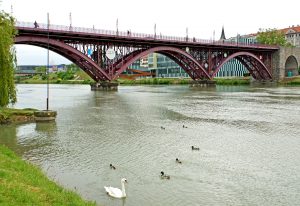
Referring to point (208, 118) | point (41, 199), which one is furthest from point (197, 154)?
point (208, 118)

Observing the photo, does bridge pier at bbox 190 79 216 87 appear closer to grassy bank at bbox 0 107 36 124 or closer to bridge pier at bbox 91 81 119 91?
bridge pier at bbox 91 81 119 91

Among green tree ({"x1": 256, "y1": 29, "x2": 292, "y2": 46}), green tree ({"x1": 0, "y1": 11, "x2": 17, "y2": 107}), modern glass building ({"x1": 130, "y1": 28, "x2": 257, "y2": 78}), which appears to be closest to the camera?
green tree ({"x1": 0, "y1": 11, "x2": 17, "y2": 107})

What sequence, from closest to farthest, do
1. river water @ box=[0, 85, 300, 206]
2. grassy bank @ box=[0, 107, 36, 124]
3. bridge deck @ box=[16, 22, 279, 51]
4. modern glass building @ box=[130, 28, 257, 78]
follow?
river water @ box=[0, 85, 300, 206]
grassy bank @ box=[0, 107, 36, 124]
bridge deck @ box=[16, 22, 279, 51]
modern glass building @ box=[130, 28, 257, 78]

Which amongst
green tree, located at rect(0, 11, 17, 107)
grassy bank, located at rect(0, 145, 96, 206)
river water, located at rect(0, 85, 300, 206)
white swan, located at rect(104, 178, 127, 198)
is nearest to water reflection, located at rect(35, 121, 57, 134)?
river water, located at rect(0, 85, 300, 206)

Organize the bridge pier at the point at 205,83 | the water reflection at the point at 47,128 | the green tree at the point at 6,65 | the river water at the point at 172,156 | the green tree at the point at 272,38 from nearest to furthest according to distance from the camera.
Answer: the river water at the point at 172,156 → the water reflection at the point at 47,128 → the green tree at the point at 6,65 → the bridge pier at the point at 205,83 → the green tree at the point at 272,38

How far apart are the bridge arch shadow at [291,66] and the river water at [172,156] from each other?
101 metres

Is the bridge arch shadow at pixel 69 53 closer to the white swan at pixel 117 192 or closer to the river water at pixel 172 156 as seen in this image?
the river water at pixel 172 156

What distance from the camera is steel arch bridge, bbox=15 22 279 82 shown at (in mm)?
67812

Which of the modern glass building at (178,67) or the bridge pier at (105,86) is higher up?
the modern glass building at (178,67)

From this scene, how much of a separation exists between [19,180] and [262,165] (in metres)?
11.0

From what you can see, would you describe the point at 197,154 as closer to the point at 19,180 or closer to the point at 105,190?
the point at 105,190

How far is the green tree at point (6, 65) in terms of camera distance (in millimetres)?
29641

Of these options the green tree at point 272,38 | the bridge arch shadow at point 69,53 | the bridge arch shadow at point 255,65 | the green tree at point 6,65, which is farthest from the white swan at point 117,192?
the green tree at point 272,38

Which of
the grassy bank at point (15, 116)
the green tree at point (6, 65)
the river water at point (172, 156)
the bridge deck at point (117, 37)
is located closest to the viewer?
the river water at point (172, 156)
